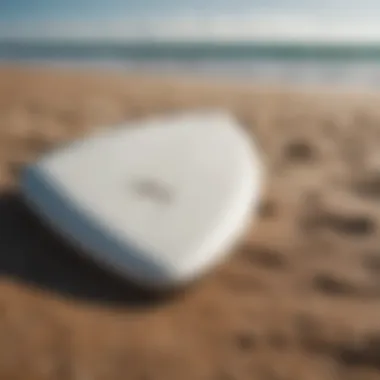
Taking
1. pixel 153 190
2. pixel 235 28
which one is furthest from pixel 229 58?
pixel 153 190

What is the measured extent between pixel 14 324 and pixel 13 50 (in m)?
0.94

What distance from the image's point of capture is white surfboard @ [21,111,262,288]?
95 cm

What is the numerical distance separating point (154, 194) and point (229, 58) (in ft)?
2.51

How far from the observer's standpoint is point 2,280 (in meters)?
0.98

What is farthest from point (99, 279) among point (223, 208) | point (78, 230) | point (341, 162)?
point (341, 162)

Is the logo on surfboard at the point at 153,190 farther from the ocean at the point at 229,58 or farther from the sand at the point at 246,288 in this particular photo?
the ocean at the point at 229,58

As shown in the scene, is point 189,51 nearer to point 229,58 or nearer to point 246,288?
point 229,58

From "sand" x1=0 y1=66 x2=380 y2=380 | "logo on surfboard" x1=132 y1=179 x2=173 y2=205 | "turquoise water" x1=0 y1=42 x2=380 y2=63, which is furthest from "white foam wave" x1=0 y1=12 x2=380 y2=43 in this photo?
"logo on surfboard" x1=132 y1=179 x2=173 y2=205

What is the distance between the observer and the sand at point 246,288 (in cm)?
89

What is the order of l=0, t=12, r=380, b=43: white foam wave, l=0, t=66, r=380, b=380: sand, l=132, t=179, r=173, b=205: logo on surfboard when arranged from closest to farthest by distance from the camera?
l=0, t=66, r=380, b=380: sand → l=132, t=179, r=173, b=205: logo on surfboard → l=0, t=12, r=380, b=43: white foam wave

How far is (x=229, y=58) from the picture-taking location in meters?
1.73

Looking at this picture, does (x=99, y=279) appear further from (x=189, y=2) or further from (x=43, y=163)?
(x=189, y=2)

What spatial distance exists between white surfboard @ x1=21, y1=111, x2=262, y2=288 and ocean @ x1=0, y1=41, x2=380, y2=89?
1.90 ft

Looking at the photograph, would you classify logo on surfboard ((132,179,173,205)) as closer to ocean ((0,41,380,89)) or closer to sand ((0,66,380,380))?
sand ((0,66,380,380))
